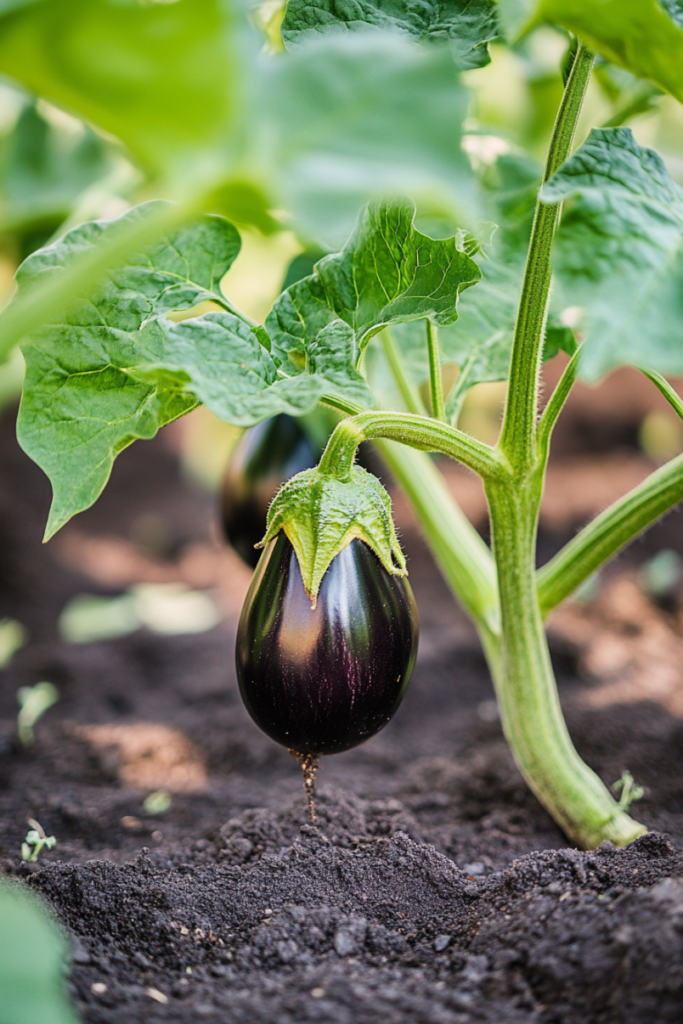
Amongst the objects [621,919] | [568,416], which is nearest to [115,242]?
[621,919]

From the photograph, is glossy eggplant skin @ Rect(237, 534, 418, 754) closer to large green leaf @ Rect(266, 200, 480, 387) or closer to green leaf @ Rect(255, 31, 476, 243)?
large green leaf @ Rect(266, 200, 480, 387)

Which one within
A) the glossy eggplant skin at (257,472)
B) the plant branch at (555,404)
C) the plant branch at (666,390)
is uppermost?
the glossy eggplant skin at (257,472)

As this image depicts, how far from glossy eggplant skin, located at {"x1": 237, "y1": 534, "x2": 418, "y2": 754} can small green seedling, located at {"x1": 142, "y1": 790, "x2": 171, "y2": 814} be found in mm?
421

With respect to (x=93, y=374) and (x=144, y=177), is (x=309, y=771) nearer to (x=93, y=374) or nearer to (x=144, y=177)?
(x=93, y=374)

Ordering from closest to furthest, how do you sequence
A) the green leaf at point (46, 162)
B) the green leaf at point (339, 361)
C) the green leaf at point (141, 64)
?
1. the green leaf at point (141, 64)
2. the green leaf at point (339, 361)
3. the green leaf at point (46, 162)

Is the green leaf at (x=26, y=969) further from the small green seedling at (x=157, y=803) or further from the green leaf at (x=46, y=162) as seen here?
the green leaf at (x=46, y=162)

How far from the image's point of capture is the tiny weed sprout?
45 cm

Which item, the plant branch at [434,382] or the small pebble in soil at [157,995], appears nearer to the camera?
the small pebble in soil at [157,995]

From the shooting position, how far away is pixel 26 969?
1.63 ft

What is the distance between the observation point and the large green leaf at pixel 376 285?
685 mm

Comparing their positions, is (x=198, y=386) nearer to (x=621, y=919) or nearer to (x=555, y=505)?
(x=621, y=919)

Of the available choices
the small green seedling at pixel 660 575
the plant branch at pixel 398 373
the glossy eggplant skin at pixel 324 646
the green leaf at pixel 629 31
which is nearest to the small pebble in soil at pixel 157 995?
the glossy eggplant skin at pixel 324 646

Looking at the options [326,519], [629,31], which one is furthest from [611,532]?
[629,31]

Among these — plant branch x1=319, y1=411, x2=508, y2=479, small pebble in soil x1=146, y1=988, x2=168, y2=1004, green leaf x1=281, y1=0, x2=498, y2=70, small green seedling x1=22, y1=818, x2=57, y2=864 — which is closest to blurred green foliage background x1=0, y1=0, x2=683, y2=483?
green leaf x1=281, y1=0, x2=498, y2=70
